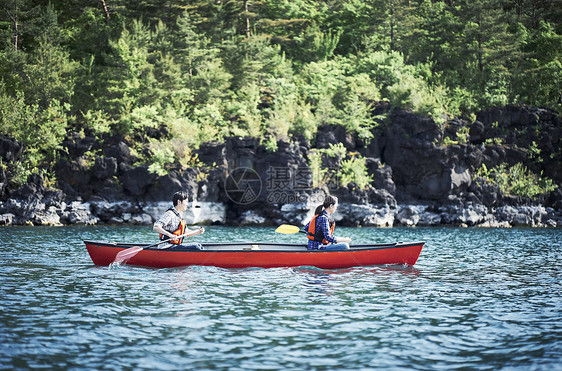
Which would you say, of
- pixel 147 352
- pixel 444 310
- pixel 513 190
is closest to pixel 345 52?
pixel 513 190

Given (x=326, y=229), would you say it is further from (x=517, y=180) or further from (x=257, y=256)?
(x=517, y=180)

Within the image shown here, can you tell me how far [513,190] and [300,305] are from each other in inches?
1181

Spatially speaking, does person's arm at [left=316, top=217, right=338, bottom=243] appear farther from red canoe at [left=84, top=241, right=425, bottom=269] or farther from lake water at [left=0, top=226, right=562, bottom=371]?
lake water at [left=0, top=226, right=562, bottom=371]

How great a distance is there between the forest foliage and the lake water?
19319 millimetres

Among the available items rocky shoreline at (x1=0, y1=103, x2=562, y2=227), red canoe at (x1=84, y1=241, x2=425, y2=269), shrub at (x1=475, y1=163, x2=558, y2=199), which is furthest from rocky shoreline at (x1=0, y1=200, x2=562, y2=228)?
red canoe at (x1=84, y1=241, x2=425, y2=269)

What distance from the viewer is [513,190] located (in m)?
35.4

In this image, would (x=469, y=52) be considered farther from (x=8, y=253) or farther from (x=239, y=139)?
(x=8, y=253)

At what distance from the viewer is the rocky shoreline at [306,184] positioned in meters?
30.5

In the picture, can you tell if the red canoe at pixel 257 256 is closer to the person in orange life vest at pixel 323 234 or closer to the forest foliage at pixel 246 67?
the person in orange life vest at pixel 323 234

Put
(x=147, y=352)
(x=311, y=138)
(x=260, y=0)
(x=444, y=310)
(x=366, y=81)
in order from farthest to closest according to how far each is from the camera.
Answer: (x=260, y=0), (x=366, y=81), (x=311, y=138), (x=444, y=310), (x=147, y=352)

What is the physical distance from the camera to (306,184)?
104 feet

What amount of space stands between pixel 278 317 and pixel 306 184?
2316cm

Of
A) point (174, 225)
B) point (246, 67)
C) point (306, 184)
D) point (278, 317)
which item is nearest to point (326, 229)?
point (174, 225)

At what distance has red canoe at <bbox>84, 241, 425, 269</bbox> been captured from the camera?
44.7ft
